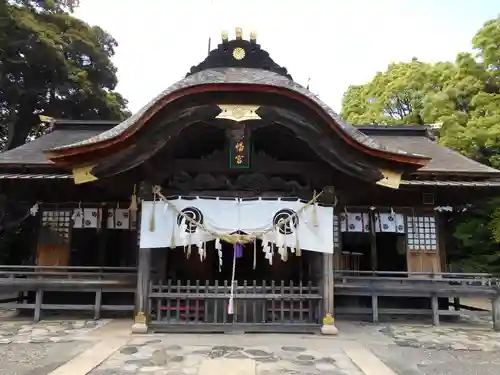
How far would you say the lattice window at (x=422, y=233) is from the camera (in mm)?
10797

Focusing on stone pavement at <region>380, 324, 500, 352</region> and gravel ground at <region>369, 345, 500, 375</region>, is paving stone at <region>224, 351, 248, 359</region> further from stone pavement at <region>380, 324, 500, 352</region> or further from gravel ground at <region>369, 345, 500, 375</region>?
stone pavement at <region>380, 324, 500, 352</region>

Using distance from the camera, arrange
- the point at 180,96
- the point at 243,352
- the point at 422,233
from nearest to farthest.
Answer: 1. the point at 243,352
2. the point at 180,96
3. the point at 422,233

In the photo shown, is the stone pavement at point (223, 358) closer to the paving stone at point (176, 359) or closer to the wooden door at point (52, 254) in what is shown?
the paving stone at point (176, 359)

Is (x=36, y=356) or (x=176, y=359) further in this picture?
(x=36, y=356)

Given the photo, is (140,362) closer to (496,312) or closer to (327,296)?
(327,296)

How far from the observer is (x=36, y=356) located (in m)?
6.26

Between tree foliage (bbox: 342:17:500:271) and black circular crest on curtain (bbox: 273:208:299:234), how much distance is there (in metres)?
9.73

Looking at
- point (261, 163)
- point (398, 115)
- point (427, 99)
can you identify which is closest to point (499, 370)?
point (261, 163)

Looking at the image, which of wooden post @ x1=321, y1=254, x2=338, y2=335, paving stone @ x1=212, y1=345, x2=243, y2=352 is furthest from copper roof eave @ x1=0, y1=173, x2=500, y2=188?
paving stone @ x1=212, y1=345, x2=243, y2=352

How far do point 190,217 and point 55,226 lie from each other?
4848 millimetres

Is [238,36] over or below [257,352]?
over

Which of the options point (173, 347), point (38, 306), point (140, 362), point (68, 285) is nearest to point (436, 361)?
point (173, 347)

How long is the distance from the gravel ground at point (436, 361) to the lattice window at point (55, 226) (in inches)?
315

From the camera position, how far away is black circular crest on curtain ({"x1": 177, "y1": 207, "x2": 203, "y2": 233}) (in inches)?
314
